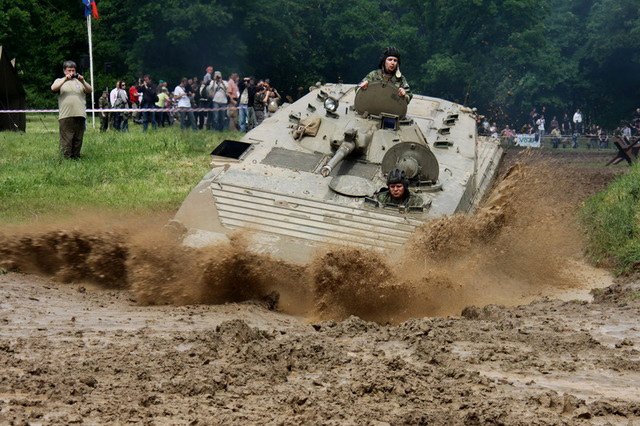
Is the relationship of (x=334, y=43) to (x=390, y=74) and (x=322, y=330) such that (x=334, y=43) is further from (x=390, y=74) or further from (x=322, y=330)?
(x=322, y=330)

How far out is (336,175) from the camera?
14.0 meters

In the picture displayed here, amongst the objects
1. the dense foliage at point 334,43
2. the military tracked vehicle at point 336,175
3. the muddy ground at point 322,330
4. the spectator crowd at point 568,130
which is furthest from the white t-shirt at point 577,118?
the muddy ground at point 322,330

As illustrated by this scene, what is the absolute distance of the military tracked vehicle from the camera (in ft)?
41.4

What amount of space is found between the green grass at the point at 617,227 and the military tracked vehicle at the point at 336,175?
1.96 meters

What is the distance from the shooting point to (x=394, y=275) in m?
12.1

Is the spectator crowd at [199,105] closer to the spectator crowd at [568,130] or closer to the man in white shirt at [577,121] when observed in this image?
the spectator crowd at [568,130]

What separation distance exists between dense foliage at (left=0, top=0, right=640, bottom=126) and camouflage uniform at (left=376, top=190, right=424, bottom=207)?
28.2m

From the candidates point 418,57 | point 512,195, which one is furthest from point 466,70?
point 512,195

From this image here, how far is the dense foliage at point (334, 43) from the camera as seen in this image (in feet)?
138

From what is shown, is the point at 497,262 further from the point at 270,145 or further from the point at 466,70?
the point at 466,70

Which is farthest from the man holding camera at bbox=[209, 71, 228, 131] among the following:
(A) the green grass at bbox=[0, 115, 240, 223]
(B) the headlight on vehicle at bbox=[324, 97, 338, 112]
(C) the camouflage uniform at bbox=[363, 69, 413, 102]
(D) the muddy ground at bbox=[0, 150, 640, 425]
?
(D) the muddy ground at bbox=[0, 150, 640, 425]

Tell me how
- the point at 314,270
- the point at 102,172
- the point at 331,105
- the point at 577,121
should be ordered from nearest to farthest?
1. the point at 314,270
2. the point at 331,105
3. the point at 102,172
4. the point at 577,121

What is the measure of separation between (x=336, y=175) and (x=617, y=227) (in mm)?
5288

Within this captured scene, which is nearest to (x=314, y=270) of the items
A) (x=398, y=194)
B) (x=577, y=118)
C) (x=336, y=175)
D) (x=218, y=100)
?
(x=398, y=194)
